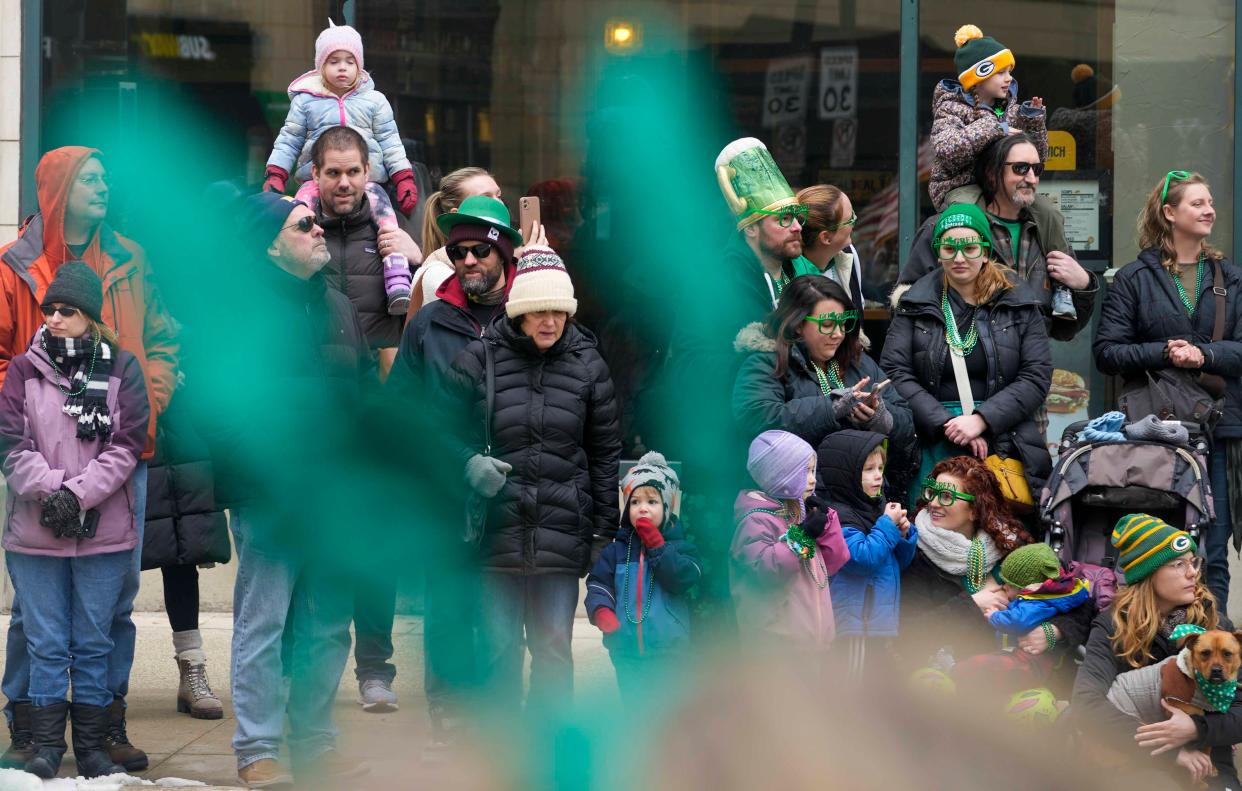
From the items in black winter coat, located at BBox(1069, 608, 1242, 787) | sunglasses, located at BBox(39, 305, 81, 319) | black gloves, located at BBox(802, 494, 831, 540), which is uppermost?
sunglasses, located at BBox(39, 305, 81, 319)

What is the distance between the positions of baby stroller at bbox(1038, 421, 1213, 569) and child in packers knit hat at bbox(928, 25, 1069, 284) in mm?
926

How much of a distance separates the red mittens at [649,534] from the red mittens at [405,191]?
2060 millimetres

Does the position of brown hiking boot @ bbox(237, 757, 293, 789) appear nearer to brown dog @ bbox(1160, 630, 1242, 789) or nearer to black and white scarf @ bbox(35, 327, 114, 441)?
black and white scarf @ bbox(35, 327, 114, 441)

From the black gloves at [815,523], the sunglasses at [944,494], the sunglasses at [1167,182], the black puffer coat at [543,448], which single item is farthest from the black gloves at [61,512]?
the sunglasses at [1167,182]

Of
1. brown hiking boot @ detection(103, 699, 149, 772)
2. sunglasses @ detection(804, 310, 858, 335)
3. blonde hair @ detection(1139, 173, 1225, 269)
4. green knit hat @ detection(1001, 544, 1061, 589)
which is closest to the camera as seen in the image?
brown hiking boot @ detection(103, 699, 149, 772)

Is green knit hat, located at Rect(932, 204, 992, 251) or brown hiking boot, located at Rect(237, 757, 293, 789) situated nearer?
brown hiking boot, located at Rect(237, 757, 293, 789)

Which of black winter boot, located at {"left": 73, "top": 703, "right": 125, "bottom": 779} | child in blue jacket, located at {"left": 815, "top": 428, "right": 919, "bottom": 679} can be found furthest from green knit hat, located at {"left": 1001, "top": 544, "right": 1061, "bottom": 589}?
black winter boot, located at {"left": 73, "top": 703, "right": 125, "bottom": 779}

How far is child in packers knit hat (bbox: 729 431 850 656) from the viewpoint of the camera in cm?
544

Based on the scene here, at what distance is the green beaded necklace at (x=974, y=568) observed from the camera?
19.3 feet

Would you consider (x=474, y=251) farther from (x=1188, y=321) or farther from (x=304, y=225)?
(x=1188, y=321)

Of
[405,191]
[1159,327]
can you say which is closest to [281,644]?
[405,191]

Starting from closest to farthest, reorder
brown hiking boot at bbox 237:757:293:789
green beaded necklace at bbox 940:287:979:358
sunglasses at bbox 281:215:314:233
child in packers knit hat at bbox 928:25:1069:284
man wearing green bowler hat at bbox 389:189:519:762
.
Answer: sunglasses at bbox 281:215:314:233, brown hiking boot at bbox 237:757:293:789, man wearing green bowler hat at bbox 389:189:519:762, green beaded necklace at bbox 940:287:979:358, child in packers knit hat at bbox 928:25:1069:284

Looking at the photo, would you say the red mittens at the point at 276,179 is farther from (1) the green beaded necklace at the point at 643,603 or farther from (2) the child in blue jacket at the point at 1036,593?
(2) the child in blue jacket at the point at 1036,593

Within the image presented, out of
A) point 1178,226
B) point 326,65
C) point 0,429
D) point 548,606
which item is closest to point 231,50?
point 326,65
